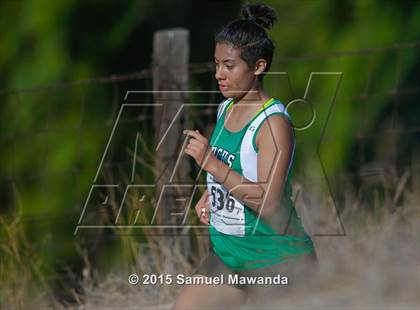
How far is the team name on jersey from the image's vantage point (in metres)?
3.73

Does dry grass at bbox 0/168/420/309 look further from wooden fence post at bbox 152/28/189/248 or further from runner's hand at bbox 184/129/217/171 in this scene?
runner's hand at bbox 184/129/217/171

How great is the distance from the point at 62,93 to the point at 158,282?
103 inches

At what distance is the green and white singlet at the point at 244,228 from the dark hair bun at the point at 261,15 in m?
0.29

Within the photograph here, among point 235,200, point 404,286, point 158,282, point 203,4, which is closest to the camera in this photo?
point 235,200

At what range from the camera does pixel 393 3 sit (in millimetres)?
6934

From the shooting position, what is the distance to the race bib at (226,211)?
3.77 metres

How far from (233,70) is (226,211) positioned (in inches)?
18.7

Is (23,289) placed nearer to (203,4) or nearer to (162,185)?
(162,185)

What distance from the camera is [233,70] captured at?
3766mm

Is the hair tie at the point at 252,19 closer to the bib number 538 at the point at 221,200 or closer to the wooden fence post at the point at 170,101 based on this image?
the bib number 538 at the point at 221,200

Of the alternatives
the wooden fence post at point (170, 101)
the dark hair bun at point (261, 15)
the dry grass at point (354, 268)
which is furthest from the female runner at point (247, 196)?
the wooden fence post at point (170, 101)

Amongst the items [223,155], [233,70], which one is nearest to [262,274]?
[223,155]

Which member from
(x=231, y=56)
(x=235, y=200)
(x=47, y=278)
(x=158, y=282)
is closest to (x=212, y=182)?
(x=235, y=200)

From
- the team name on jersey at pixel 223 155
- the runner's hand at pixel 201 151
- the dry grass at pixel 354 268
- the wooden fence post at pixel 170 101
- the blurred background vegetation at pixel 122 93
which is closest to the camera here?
the runner's hand at pixel 201 151
